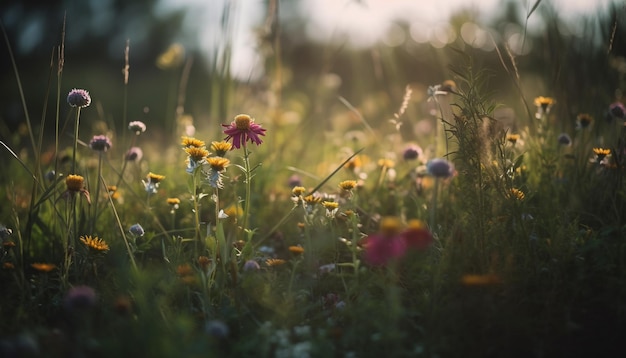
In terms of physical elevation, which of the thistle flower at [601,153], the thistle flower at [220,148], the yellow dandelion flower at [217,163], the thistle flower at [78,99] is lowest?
the yellow dandelion flower at [217,163]

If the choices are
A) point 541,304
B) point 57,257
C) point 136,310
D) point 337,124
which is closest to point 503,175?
point 541,304

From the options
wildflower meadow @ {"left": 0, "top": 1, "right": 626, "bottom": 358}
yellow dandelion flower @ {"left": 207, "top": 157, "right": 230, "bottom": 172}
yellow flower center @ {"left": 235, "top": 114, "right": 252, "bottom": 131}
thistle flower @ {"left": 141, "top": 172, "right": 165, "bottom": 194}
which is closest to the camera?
wildflower meadow @ {"left": 0, "top": 1, "right": 626, "bottom": 358}

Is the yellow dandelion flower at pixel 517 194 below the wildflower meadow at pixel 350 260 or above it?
above

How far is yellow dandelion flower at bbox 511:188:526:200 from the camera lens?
1663 mm

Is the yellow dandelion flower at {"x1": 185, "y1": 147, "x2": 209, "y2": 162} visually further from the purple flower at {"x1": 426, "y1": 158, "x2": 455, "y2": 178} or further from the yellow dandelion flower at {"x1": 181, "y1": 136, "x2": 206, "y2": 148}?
the purple flower at {"x1": 426, "y1": 158, "x2": 455, "y2": 178}

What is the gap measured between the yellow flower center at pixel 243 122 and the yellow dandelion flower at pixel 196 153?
0.49ft

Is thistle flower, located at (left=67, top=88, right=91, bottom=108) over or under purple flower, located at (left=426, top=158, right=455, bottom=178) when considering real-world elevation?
over

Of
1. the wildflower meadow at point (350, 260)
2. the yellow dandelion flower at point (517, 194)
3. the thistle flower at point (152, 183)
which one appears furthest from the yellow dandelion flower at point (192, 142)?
the yellow dandelion flower at point (517, 194)

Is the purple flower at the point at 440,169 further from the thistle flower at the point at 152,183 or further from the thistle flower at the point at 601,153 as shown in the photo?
the thistle flower at the point at 152,183

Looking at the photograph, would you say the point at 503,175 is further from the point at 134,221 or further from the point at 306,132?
the point at 306,132

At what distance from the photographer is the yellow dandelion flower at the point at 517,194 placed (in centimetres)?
166

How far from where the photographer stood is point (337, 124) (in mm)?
4441

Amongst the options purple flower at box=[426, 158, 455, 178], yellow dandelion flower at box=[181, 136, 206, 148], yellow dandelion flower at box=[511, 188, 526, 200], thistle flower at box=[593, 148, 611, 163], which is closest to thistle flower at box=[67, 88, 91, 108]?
yellow dandelion flower at box=[181, 136, 206, 148]

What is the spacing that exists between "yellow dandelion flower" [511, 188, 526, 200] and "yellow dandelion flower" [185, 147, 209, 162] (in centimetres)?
92
